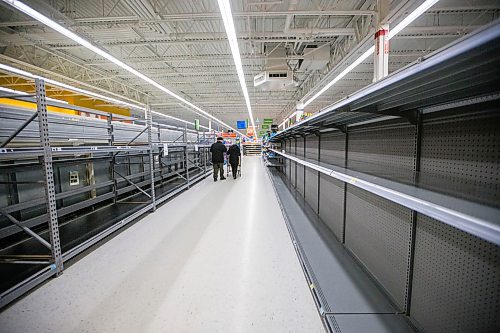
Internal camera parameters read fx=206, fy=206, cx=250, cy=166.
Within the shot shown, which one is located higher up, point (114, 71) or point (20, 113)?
point (114, 71)

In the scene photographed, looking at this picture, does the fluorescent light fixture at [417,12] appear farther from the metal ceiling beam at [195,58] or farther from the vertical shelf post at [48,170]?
the vertical shelf post at [48,170]

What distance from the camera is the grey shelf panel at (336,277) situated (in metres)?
1.53

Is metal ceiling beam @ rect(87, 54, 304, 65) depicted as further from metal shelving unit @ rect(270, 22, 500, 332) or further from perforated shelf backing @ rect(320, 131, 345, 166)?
metal shelving unit @ rect(270, 22, 500, 332)

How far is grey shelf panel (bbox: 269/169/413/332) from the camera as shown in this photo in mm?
1529

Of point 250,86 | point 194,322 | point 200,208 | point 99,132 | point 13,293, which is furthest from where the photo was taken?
point 250,86

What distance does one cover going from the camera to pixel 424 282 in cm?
133

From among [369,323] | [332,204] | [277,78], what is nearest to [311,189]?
[332,204]

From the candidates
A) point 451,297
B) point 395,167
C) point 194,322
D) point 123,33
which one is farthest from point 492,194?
point 123,33

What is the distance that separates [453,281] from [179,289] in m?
1.92

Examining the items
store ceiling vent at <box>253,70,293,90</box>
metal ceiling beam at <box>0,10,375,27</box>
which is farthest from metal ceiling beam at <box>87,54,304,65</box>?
metal ceiling beam at <box>0,10,375,27</box>

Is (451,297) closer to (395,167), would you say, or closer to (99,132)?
(395,167)

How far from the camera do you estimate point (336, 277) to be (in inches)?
74.5

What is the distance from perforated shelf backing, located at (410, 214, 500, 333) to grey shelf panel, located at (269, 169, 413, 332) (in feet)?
0.76

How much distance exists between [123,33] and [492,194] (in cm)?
719
